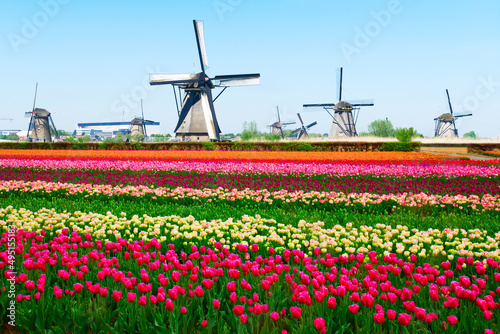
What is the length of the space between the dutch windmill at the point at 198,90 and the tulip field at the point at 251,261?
82.8ft

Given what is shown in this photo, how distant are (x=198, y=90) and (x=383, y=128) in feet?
100

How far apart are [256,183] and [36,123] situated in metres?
54.8

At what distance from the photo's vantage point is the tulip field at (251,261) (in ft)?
8.40

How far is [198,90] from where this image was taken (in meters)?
A: 34.7

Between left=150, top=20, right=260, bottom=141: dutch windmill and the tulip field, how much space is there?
25223 millimetres

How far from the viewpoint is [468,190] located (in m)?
8.48

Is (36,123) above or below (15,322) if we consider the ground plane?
above

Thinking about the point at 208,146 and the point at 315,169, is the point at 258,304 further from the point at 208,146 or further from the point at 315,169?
the point at 208,146

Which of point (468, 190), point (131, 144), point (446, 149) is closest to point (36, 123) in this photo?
point (131, 144)

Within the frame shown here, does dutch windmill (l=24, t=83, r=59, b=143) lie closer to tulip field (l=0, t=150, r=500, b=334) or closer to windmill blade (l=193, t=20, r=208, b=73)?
windmill blade (l=193, t=20, r=208, b=73)

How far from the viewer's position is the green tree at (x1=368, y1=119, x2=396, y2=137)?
174 ft

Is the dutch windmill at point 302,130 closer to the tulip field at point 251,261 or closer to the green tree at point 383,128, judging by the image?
the green tree at point 383,128

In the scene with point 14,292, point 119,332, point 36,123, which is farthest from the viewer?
point 36,123

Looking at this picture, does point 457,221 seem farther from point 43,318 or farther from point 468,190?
point 43,318
